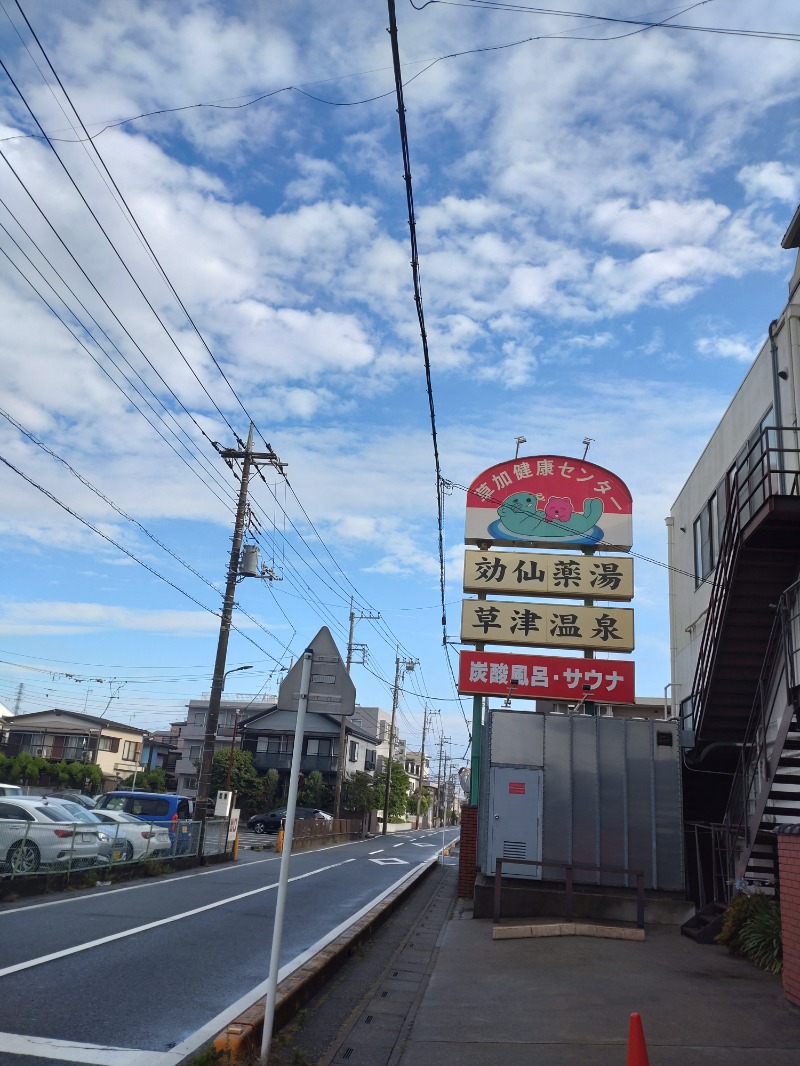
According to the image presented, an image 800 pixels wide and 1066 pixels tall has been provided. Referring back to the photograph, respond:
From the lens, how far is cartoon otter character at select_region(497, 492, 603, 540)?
21578mm

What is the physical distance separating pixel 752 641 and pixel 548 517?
9.65m

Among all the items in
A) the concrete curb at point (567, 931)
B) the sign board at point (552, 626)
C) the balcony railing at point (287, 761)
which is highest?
the sign board at point (552, 626)

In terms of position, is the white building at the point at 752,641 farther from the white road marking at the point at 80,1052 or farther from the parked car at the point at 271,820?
the parked car at the point at 271,820

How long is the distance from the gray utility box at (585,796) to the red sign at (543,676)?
4.94m

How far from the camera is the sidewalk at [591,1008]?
5969mm

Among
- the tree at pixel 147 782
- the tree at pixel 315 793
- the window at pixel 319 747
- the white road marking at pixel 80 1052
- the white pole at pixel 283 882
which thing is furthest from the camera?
the tree at pixel 147 782

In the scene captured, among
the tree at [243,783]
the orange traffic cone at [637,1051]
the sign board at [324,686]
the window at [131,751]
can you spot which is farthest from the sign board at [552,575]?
the window at [131,751]

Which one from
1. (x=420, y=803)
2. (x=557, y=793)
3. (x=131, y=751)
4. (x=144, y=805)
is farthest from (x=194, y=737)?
(x=557, y=793)

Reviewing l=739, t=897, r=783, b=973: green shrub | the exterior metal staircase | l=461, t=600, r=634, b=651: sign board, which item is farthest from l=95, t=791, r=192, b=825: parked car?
l=739, t=897, r=783, b=973: green shrub

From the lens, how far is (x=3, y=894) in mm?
12492

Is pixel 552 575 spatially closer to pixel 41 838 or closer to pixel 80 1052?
pixel 41 838

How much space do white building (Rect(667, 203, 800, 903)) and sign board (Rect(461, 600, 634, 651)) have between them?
7.81 feet

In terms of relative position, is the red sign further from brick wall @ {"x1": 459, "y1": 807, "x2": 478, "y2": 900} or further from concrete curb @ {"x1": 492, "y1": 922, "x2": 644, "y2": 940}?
concrete curb @ {"x1": 492, "y1": 922, "x2": 644, "y2": 940}

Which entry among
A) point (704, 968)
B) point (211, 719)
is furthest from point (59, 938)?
point (211, 719)
